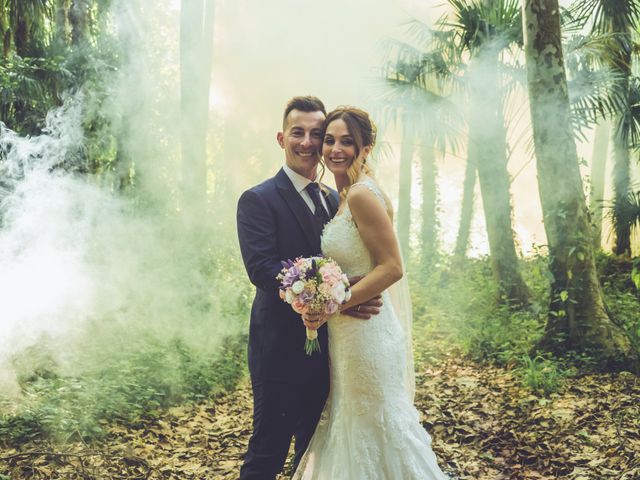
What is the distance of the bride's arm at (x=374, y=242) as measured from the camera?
9.48 ft

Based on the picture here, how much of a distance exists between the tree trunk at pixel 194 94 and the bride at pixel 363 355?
21.8 feet

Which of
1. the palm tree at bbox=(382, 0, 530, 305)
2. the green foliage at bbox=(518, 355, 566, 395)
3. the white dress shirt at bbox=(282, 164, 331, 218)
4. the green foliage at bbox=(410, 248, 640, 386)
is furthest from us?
the palm tree at bbox=(382, 0, 530, 305)

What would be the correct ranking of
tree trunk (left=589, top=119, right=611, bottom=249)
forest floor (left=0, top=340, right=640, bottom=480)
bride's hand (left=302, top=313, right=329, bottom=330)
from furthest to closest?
tree trunk (left=589, top=119, right=611, bottom=249) → forest floor (left=0, top=340, right=640, bottom=480) → bride's hand (left=302, top=313, right=329, bottom=330)

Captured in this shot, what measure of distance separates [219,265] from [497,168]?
14.3 ft

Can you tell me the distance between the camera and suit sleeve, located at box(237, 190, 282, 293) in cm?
295

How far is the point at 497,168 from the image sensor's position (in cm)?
898

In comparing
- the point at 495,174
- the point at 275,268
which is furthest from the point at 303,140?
the point at 495,174

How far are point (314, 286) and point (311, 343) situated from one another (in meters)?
0.41

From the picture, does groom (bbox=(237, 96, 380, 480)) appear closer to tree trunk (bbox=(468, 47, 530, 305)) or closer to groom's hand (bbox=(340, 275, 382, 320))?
groom's hand (bbox=(340, 275, 382, 320))

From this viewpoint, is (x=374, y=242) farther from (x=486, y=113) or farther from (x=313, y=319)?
(x=486, y=113)

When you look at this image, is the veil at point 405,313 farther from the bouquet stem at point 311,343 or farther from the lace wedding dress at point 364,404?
the bouquet stem at point 311,343

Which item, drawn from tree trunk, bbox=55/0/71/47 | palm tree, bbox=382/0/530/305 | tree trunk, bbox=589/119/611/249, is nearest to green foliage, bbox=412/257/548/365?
palm tree, bbox=382/0/530/305

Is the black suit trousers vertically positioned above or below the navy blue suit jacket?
below

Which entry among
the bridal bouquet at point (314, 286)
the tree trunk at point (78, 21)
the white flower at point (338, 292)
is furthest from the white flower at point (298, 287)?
the tree trunk at point (78, 21)
